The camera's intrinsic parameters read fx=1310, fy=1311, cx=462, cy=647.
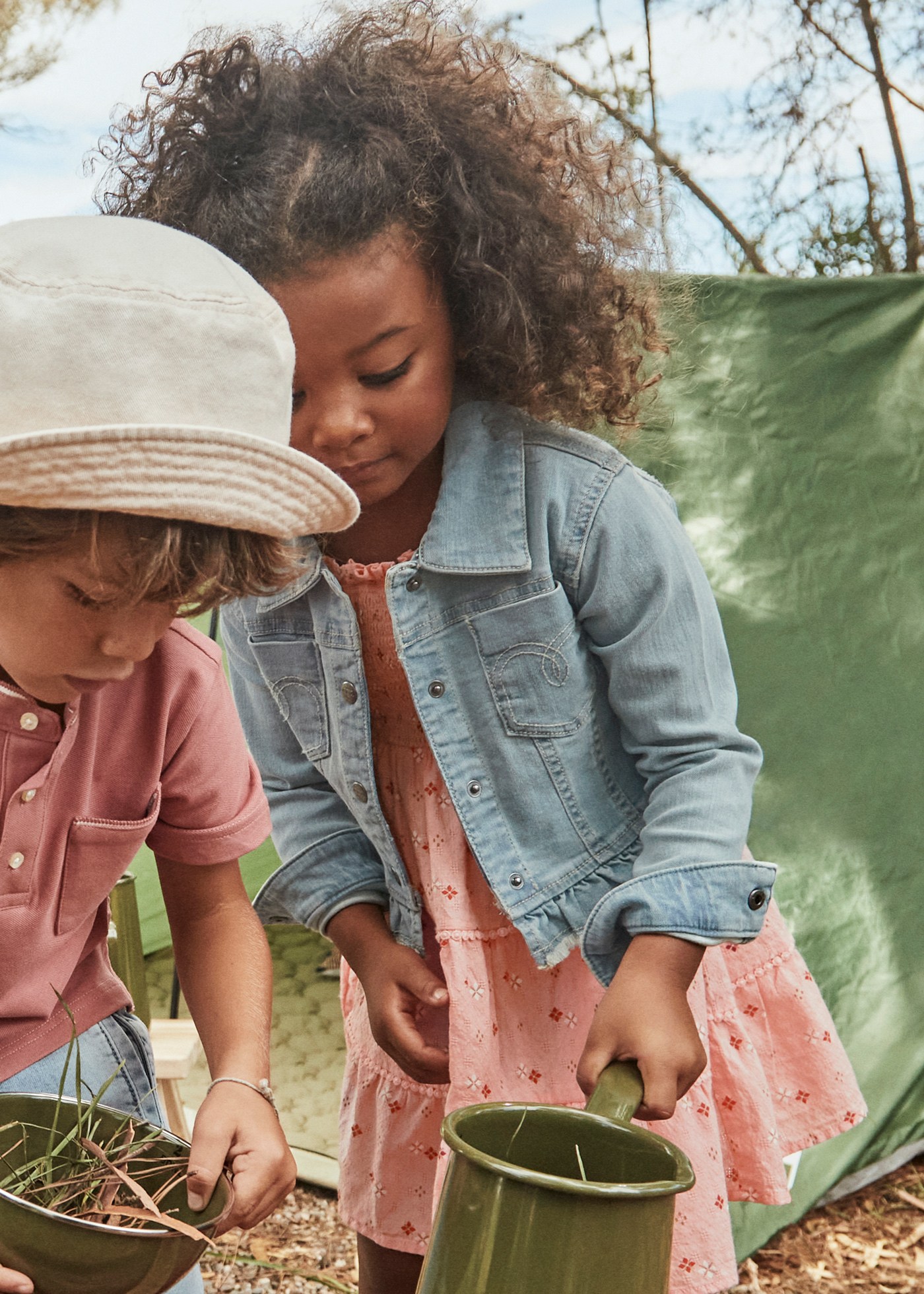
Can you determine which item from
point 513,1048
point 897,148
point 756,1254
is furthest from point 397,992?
point 897,148

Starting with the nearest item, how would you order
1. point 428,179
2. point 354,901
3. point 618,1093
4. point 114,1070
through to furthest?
point 618,1093 → point 114,1070 → point 428,179 → point 354,901

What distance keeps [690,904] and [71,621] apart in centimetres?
55

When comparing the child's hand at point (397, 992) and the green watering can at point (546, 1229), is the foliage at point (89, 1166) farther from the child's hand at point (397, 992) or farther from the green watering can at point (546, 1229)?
the child's hand at point (397, 992)

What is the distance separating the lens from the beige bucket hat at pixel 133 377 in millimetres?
763

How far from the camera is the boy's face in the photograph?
847 millimetres

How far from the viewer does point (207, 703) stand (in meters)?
1.08

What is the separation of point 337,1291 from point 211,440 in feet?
5.57

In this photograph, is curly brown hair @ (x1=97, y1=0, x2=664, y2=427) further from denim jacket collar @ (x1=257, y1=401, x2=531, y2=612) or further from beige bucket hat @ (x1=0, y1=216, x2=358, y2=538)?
beige bucket hat @ (x1=0, y1=216, x2=358, y2=538)

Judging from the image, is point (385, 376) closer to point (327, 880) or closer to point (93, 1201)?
point (327, 880)

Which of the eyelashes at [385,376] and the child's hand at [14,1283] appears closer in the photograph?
the child's hand at [14,1283]

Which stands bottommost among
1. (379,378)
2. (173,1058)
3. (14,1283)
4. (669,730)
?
(173,1058)

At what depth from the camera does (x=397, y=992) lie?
1.25m

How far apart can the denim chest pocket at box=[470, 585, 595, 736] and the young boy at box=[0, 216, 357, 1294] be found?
0.24 meters

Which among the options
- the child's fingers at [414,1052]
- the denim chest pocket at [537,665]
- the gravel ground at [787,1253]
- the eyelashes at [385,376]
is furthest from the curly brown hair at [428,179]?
the gravel ground at [787,1253]
